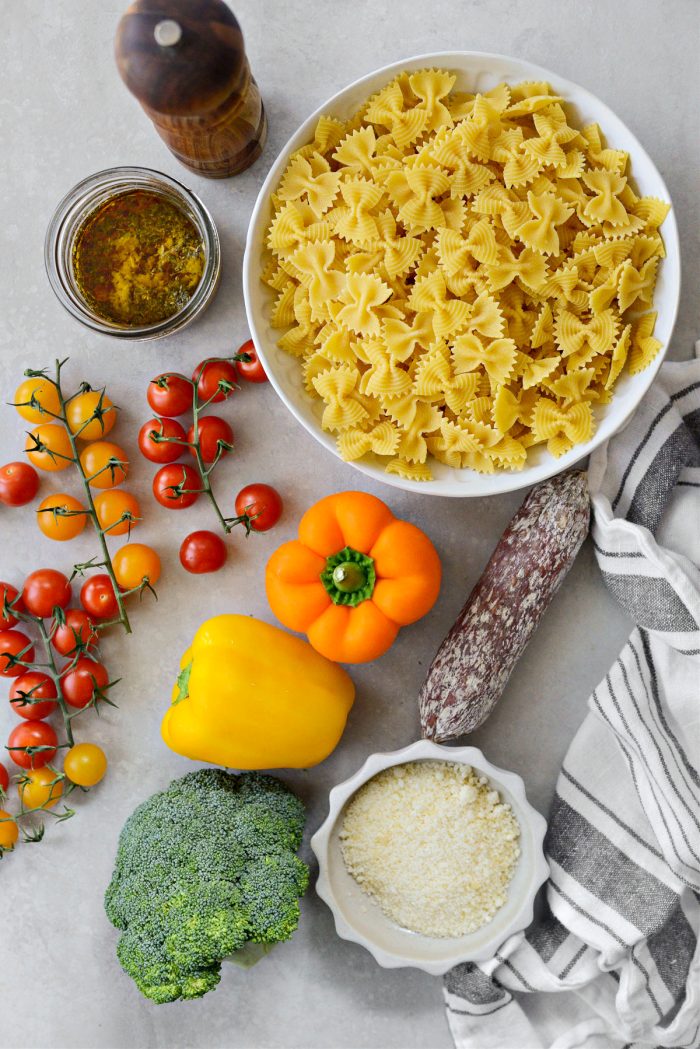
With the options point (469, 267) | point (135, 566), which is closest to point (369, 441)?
point (469, 267)

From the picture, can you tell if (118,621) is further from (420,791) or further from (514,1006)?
(514,1006)

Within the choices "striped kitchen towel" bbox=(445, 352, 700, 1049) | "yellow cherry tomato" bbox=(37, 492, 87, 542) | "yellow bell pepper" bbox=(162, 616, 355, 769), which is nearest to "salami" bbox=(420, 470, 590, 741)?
"striped kitchen towel" bbox=(445, 352, 700, 1049)

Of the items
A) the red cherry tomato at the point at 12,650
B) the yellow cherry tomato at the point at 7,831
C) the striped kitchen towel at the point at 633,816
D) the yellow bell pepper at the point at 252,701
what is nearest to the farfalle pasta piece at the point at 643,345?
the striped kitchen towel at the point at 633,816

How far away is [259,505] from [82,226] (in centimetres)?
64

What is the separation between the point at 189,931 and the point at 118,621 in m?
0.58

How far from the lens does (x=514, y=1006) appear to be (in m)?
1.75

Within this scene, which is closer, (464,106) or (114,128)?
(464,106)

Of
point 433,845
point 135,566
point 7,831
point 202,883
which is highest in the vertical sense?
point 135,566

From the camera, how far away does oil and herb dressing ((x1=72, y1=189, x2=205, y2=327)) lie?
66.2 inches

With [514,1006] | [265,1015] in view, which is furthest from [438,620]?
[265,1015]

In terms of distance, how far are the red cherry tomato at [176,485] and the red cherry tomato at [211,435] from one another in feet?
0.15

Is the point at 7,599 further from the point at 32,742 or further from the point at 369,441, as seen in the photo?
the point at 369,441

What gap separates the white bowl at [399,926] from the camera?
162cm

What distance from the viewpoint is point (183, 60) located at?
125cm
